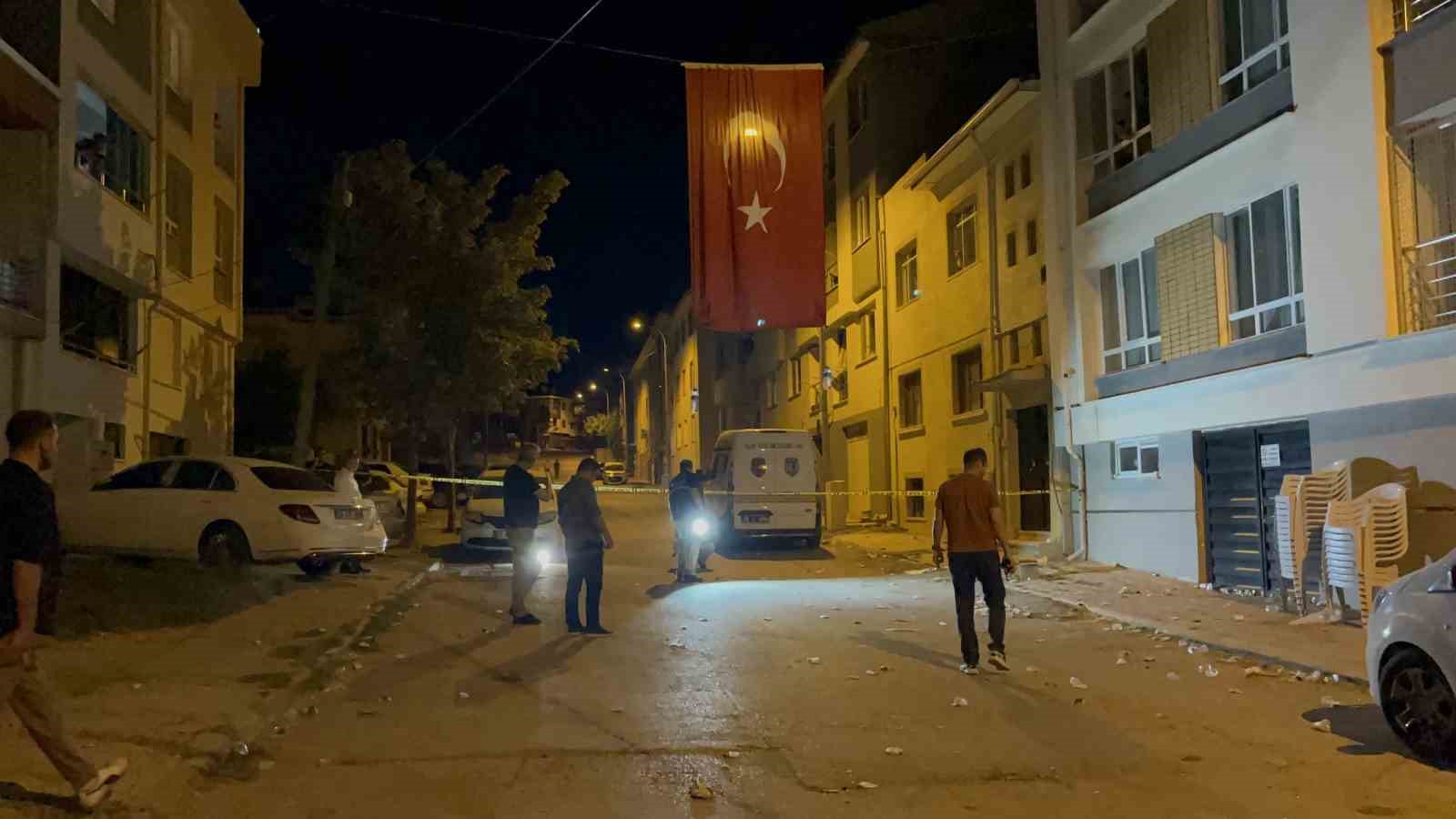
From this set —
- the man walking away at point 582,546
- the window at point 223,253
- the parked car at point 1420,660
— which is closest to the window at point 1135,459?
the man walking away at point 582,546

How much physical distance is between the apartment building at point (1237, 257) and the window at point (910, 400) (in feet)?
28.1

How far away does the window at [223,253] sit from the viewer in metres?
24.4

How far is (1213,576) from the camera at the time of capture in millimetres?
15211

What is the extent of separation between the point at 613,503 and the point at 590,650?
97.7 feet

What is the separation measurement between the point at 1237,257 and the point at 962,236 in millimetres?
9484

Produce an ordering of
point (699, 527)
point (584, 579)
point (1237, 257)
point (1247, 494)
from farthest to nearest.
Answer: point (699, 527) → point (1237, 257) → point (1247, 494) → point (584, 579)

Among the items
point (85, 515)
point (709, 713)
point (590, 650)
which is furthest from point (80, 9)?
point (709, 713)

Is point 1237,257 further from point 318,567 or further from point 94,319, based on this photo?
point 94,319

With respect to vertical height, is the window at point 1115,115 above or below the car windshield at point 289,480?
above

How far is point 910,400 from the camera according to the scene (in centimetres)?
2822

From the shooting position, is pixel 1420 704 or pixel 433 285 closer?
Result: pixel 1420 704

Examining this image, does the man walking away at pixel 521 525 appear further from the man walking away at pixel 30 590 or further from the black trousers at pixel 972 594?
the man walking away at pixel 30 590

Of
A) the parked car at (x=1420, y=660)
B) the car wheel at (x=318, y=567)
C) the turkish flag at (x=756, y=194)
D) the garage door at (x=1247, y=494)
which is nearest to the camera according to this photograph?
the parked car at (x=1420, y=660)

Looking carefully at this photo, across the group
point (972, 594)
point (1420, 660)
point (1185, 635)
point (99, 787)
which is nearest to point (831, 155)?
point (1185, 635)
